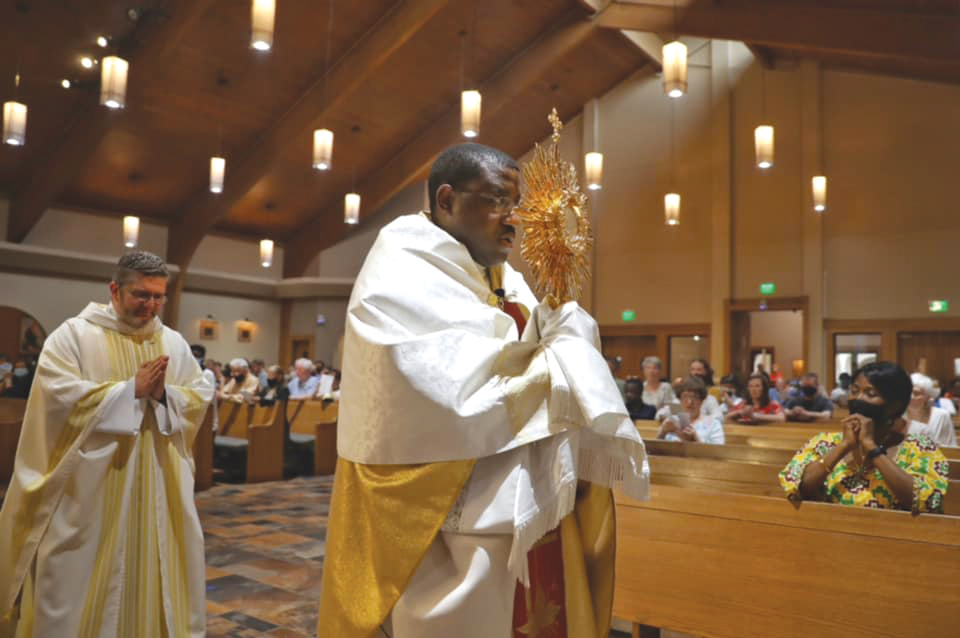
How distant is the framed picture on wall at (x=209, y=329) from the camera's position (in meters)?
15.8

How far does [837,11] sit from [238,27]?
24.1 ft

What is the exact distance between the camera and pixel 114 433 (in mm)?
2623

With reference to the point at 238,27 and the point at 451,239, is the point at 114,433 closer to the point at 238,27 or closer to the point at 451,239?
the point at 451,239

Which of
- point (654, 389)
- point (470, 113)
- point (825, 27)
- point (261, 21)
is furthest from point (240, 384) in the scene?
point (825, 27)

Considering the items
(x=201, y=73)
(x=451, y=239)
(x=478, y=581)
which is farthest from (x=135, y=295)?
(x=201, y=73)

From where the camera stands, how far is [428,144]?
13.4 metres

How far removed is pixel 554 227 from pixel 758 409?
19.5ft

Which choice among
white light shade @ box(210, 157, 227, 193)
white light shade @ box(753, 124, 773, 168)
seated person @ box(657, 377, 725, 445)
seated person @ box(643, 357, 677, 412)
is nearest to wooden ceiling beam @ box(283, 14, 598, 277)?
white light shade @ box(753, 124, 773, 168)

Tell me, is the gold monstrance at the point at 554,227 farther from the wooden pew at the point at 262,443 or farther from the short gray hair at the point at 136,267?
the wooden pew at the point at 262,443

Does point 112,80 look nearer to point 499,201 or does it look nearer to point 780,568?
point 499,201

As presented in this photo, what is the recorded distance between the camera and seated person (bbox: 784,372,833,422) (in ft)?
22.5

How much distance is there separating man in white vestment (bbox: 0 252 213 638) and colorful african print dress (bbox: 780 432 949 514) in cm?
221

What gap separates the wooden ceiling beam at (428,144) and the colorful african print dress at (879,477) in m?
9.89

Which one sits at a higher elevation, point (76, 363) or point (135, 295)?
point (135, 295)
